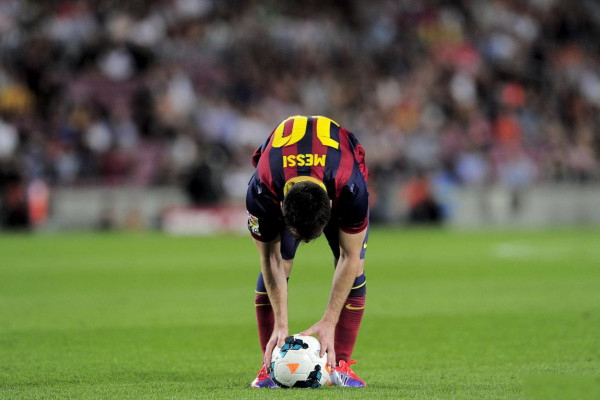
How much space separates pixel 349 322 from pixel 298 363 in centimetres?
62

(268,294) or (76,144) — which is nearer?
(268,294)

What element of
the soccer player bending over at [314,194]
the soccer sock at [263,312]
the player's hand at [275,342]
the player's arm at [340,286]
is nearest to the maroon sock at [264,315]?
the soccer sock at [263,312]

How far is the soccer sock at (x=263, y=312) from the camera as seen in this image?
20.3ft

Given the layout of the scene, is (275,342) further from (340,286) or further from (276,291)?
(340,286)

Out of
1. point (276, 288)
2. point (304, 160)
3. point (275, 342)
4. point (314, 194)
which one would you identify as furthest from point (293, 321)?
point (314, 194)

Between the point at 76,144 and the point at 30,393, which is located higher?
the point at 76,144

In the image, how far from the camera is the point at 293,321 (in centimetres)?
Result: 890

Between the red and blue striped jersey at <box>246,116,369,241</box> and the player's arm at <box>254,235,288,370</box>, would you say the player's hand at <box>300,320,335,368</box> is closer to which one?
the player's arm at <box>254,235,288,370</box>

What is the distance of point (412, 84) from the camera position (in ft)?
83.9

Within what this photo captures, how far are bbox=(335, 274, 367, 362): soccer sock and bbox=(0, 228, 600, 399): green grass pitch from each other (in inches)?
12.1

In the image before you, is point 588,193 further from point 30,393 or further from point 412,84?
point 30,393

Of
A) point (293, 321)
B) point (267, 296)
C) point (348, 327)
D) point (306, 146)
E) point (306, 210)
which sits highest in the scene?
point (306, 146)

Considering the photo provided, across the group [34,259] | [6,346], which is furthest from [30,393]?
[34,259]

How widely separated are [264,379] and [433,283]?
6.89 meters
